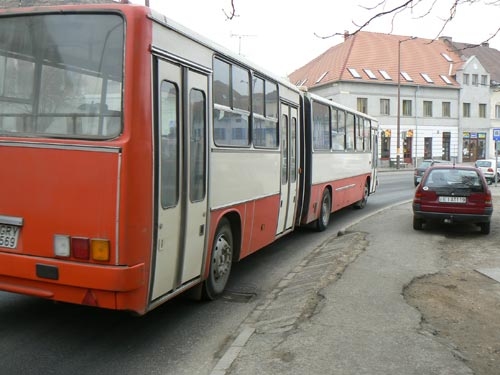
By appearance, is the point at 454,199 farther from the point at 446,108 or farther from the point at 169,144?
the point at 446,108

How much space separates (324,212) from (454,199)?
8.89 feet

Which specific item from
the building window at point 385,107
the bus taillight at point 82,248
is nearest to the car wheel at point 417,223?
the bus taillight at point 82,248

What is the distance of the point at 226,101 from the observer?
626 centimetres

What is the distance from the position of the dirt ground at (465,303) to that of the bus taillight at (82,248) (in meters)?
3.03

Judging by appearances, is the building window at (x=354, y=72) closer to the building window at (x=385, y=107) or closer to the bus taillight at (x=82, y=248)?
the building window at (x=385, y=107)

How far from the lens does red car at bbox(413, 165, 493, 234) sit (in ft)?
36.3

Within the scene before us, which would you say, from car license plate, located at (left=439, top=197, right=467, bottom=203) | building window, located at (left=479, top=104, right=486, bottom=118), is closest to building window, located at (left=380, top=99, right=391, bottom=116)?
building window, located at (left=479, top=104, right=486, bottom=118)

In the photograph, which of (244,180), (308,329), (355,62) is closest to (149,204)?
(308,329)

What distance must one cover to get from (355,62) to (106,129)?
53.8 m

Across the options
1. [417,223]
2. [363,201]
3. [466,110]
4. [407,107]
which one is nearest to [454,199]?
[417,223]

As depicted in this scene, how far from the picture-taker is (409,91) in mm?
56719

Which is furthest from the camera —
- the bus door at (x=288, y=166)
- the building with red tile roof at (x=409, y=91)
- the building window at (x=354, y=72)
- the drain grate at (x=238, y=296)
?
the building with red tile roof at (x=409, y=91)

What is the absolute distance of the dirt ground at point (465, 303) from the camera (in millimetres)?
4723

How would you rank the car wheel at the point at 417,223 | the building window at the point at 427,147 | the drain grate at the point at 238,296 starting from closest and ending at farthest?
the drain grate at the point at 238,296 < the car wheel at the point at 417,223 < the building window at the point at 427,147
